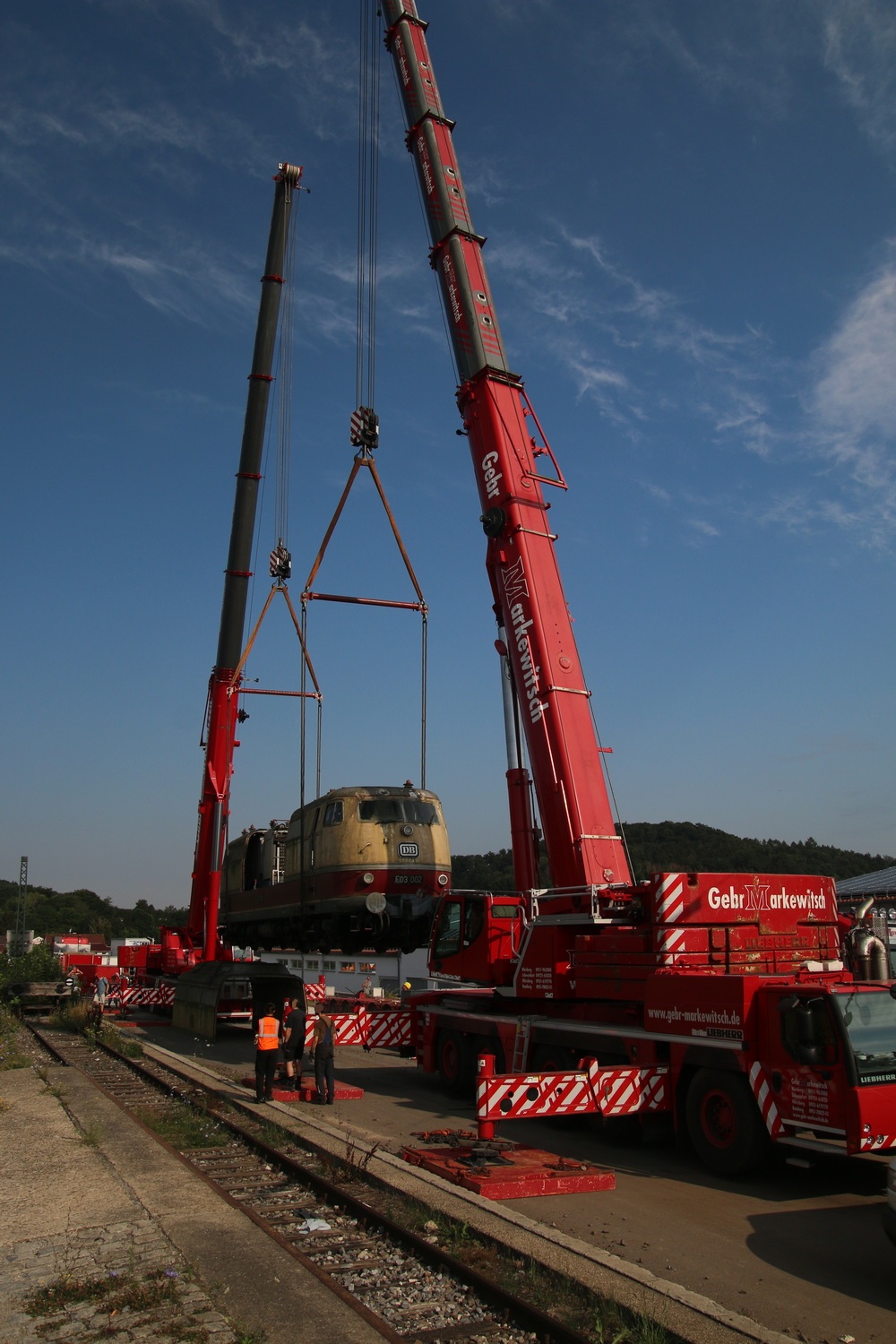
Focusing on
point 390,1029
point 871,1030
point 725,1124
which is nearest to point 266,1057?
point 390,1029

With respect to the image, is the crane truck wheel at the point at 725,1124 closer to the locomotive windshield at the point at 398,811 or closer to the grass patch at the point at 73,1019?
the locomotive windshield at the point at 398,811

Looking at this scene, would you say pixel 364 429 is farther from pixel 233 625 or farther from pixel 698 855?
pixel 698 855

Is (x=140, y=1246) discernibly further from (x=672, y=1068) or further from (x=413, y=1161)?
(x=672, y=1068)

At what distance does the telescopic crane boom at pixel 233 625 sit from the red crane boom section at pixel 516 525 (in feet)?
24.5

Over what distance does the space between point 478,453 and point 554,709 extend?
3900 millimetres

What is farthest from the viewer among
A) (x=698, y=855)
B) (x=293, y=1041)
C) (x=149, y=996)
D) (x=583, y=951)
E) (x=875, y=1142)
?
(x=698, y=855)

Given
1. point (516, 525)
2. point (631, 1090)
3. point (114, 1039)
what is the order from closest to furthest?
1. point (631, 1090)
2. point (516, 525)
3. point (114, 1039)

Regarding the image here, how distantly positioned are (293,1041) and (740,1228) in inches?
303

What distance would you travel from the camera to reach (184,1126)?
10664 mm

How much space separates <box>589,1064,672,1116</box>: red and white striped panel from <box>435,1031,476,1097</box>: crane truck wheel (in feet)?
12.9

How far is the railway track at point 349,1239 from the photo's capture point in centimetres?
530

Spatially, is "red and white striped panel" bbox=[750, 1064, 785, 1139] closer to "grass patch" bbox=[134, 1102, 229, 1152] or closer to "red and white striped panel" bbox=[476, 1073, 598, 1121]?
"red and white striped panel" bbox=[476, 1073, 598, 1121]

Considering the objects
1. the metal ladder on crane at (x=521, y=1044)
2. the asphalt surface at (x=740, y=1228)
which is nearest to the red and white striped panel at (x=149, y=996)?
the asphalt surface at (x=740, y=1228)

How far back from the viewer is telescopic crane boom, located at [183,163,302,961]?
2023cm
